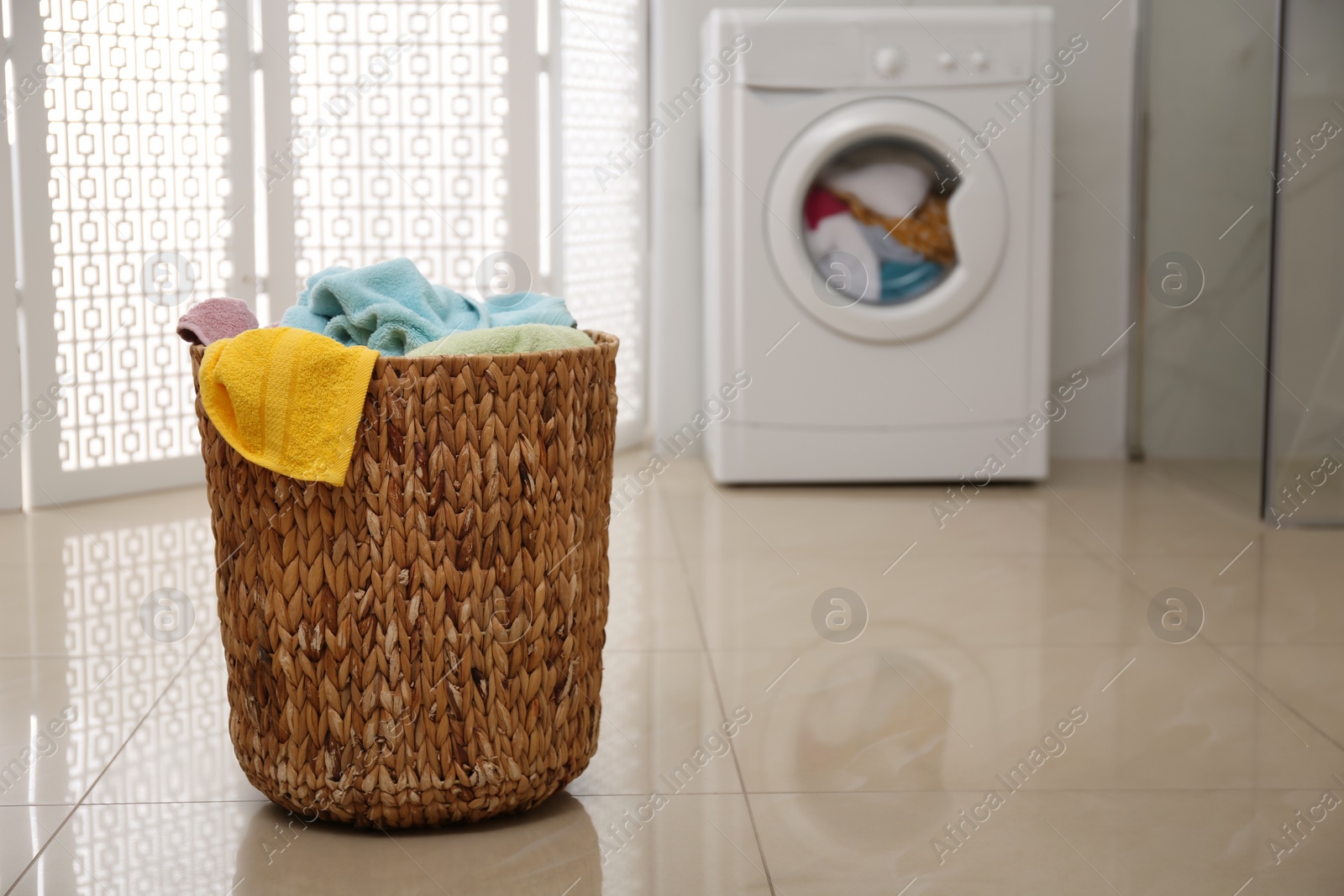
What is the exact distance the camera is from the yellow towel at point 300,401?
41.9 inches

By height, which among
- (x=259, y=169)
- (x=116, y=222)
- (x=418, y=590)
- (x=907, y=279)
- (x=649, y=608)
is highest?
(x=259, y=169)

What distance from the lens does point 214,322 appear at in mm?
1191

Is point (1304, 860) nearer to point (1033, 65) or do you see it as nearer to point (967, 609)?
point (967, 609)

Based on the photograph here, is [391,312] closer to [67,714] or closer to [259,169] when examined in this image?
[67,714]

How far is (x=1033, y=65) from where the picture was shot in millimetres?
2557

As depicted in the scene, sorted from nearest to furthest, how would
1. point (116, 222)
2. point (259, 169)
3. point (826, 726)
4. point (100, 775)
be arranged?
point (100, 775)
point (826, 726)
point (116, 222)
point (259, 169)

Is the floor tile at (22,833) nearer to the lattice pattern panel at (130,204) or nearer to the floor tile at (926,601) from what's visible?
the floor tile at (926,601)

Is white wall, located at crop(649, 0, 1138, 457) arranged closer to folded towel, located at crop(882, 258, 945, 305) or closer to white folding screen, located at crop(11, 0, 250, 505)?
folded towel, located at crop(882, 258, 945, 305)

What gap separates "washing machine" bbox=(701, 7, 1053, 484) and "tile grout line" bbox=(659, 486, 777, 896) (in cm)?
39

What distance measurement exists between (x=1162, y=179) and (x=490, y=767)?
7.58 feet

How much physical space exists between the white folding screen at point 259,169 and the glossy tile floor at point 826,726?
1.20 feet

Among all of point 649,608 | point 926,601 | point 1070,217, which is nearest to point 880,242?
point 1070,217

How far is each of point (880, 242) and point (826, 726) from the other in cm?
136

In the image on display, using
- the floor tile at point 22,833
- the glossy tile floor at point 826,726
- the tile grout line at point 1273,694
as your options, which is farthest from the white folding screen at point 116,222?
the tile grout line at point 1273,694
